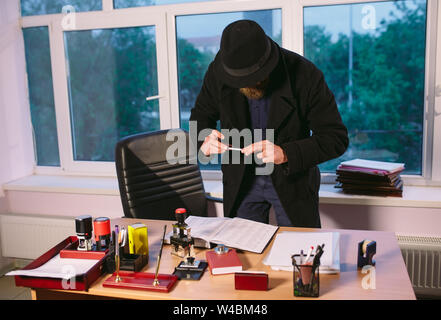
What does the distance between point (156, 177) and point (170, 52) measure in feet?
3.69

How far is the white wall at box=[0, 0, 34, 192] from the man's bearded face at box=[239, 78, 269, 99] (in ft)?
7.05

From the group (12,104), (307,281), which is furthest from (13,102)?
(307,281)

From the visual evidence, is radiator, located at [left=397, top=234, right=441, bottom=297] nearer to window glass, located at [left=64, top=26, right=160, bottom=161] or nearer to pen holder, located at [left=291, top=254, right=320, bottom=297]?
pen holder, located at [left=291, top=254, right=320, bottom=297]

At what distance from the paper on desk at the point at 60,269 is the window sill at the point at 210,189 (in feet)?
4.64

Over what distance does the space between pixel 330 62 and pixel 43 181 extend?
2.24 m

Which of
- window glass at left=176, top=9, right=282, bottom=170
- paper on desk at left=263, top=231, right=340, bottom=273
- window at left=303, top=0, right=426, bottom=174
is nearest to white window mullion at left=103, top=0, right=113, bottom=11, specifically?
window glass at left=176, top=9, right=282, bottom=170

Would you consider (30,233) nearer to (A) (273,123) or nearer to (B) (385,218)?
(A) (273,123)

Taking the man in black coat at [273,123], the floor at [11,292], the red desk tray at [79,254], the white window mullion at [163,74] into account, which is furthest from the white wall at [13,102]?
the red desk tray at [79,254]

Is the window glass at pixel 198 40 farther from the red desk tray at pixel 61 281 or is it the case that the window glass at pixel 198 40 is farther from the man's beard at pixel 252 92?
the red desk tray at pixel 61 281

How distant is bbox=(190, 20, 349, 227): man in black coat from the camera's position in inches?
69.6

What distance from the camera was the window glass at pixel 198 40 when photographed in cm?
297

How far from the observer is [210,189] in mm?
2949

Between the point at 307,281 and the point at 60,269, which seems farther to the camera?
the point at 60,269
